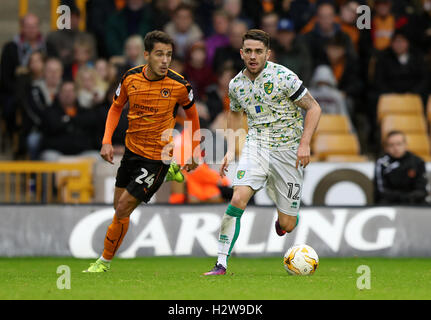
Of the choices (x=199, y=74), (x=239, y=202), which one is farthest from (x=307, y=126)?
(x=199, y=74)

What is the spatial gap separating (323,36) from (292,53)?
0.91 meters

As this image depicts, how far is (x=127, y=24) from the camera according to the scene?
16.4 meters

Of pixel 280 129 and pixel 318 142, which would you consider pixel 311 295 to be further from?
pixel 318 142

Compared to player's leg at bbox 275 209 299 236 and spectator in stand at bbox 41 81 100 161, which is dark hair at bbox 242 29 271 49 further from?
spectator in stand at bbox 41 81 100 161

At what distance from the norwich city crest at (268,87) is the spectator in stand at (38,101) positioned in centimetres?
632

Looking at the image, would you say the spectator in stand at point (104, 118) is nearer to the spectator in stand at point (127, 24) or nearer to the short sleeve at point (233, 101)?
the spectator in stand at point (127, 24)

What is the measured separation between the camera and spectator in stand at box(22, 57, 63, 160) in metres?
14.3

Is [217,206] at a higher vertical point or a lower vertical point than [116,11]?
lower

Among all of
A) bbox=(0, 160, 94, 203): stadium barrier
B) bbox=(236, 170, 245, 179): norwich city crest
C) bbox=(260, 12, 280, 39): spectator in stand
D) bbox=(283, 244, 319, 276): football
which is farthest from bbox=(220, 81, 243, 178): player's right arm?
bbox=(260, 12, 280, 39): spectator in stand

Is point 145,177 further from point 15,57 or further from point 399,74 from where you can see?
point 399,74

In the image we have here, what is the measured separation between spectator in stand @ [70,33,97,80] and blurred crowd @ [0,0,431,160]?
20mm
